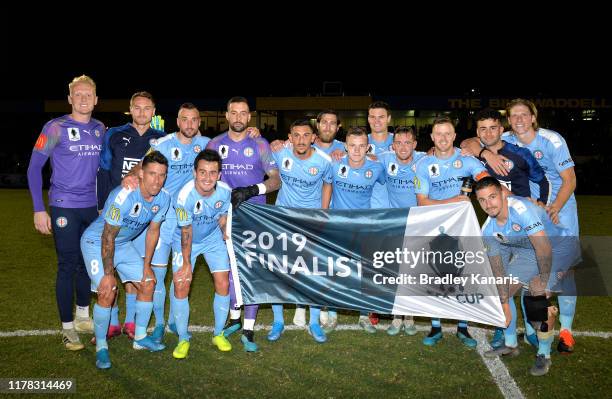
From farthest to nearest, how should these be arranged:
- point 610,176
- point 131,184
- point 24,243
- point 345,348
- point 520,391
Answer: point 610,176 → point 24,243 → point 345,348 → point 131,184 → point 520,391

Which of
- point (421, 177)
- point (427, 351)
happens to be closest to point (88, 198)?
point (421, 177)

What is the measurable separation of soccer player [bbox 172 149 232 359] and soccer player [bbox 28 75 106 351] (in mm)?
972

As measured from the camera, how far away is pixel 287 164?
5.31 metres

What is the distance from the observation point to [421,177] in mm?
4949

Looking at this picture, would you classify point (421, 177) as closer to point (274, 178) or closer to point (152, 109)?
point (274, 178)

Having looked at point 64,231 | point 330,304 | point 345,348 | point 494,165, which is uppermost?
point 494,165

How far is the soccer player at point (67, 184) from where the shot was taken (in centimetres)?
486

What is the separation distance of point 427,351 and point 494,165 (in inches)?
72.3

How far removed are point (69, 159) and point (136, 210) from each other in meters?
1.00

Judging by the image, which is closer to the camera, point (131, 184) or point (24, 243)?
point (131, 184)

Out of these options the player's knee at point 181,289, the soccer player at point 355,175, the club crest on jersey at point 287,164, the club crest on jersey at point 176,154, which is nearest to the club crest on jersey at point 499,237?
the soccer player at point 355,175

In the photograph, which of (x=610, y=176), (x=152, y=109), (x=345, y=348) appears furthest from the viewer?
(x=610, y=176)

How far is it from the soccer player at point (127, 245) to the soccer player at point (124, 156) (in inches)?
14.5

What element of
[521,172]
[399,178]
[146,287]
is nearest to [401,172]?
[399,178]
